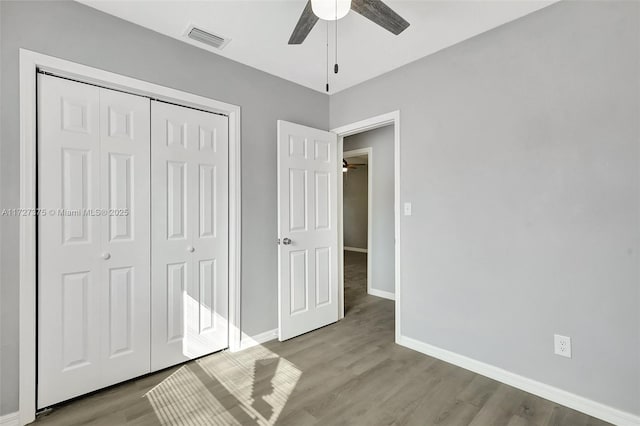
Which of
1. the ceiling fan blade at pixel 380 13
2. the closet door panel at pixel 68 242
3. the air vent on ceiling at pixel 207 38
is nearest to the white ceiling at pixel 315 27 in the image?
the air vent on ceiling at pixel 207 38

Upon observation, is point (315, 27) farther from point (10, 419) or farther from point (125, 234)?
point (10, 419)

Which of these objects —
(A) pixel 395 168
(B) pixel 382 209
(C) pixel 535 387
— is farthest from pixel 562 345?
(B) pixel 382 209

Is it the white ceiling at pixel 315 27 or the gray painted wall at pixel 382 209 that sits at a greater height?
the white ceiling at pixel 315 27

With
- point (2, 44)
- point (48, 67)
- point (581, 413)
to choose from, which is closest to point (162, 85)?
point (48, 67)

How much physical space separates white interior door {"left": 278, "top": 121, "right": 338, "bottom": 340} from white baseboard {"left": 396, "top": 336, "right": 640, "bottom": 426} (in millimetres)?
1009

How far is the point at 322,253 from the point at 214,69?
2.05 m

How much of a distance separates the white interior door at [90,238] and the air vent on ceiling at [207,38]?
2.07 ft

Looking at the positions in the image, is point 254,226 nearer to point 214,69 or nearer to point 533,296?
point 214,69

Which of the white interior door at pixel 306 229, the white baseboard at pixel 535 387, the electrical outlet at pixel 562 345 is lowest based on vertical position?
the white baseboard at pixel 535 387

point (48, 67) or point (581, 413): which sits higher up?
point (48, 67)

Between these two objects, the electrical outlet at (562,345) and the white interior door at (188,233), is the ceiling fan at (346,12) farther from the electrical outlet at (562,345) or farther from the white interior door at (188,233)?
the electrical outlet at (562,345)

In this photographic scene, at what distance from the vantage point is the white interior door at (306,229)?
286cm

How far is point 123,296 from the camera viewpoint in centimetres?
212

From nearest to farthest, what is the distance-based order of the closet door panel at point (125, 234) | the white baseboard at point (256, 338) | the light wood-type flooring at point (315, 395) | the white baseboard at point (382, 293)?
the light wood-type flooring at point (315, 395) < the closet door panel at point (125, 234) < the white baseboard at point (256, 338) < the white baseboard at point (382, 293)
